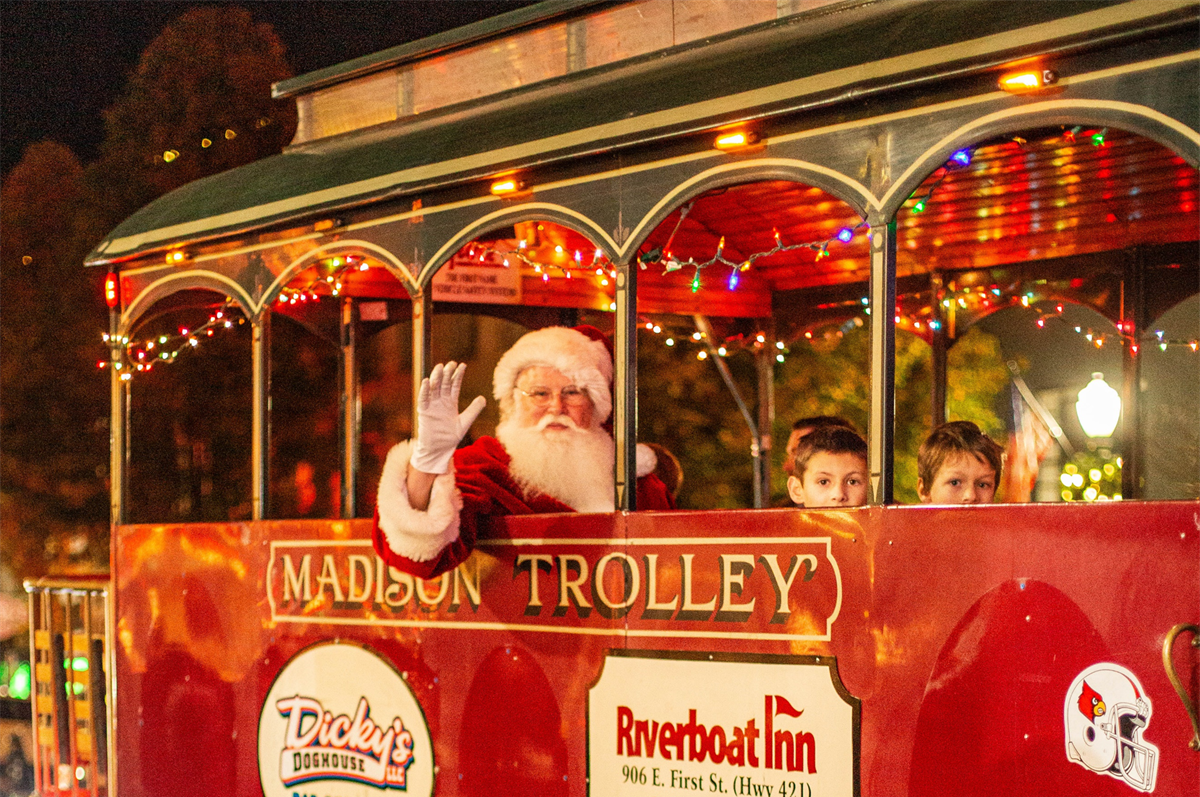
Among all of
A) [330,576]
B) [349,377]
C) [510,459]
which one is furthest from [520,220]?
[349,377]

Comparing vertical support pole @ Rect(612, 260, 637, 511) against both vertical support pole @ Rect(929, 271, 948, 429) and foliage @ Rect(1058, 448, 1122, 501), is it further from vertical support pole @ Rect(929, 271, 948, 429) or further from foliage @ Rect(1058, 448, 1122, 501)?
foliage @ Rect(1058, 448, 1122, 501)

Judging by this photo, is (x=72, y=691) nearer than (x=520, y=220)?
No

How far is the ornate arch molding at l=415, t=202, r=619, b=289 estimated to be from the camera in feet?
16.5

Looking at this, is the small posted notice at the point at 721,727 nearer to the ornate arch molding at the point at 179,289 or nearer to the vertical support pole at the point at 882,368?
the vertical support pole at the point at 882,368

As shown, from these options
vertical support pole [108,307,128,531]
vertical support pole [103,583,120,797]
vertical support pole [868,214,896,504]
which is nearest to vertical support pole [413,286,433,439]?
vertical support pole [868,214,896,504]

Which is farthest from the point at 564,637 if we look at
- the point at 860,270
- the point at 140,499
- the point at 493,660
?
the point at 140,499

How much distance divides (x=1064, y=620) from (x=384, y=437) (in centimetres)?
522

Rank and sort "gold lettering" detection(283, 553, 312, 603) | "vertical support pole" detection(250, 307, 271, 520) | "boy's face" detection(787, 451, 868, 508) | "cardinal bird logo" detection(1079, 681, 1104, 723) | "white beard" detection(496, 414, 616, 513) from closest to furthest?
"cardinal bird logo" detection(1079, 681, 1104, 723) → "boy's face" detection(787, 451, 868, 508) → "white beard" detection(496, 414, 616, 513) → "gold lettering" detection(283, 553, 312, 603) → "vertical support pole" detection(250, 307, 271, 520)

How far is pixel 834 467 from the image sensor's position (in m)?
5.15

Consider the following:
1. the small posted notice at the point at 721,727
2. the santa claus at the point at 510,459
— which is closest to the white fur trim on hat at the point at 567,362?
the santa claus at the point at 510,459

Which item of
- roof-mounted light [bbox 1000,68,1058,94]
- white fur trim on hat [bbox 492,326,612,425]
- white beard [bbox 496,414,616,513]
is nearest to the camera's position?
roof-mounted light [bbox 1000,68,1058,94]

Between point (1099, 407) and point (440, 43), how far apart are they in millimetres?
3676

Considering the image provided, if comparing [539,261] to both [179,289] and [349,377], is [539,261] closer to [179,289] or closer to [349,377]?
[349,377]

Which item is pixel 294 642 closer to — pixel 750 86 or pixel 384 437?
pixel 384 437
